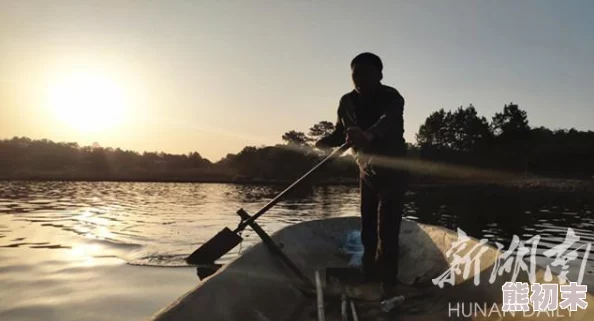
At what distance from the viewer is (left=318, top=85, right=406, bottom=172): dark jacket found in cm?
490

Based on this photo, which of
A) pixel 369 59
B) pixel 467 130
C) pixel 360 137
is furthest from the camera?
pixel 467 130

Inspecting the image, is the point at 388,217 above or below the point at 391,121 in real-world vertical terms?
below

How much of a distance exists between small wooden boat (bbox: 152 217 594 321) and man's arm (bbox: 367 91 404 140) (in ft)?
5.44

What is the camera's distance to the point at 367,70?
5.19 meters

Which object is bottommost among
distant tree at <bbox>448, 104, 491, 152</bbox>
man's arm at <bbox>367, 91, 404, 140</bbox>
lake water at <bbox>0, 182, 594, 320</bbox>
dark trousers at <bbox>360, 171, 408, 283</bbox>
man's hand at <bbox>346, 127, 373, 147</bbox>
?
lake water at <bbox>0, 182, 594, 320</bbox>

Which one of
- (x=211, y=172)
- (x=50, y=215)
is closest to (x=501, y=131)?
(x=211, y=172)

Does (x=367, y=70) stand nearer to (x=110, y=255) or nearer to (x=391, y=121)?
(x=391, y=121)

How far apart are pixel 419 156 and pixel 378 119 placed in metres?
87.2

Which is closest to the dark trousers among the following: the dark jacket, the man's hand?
the dark jacket

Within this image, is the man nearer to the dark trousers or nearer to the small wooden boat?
the dark trousers

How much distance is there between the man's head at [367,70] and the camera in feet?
17.0

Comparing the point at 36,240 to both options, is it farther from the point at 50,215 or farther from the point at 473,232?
the point at 473,232

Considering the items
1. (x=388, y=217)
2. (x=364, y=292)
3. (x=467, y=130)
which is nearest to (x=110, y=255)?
(x=364, y=292)

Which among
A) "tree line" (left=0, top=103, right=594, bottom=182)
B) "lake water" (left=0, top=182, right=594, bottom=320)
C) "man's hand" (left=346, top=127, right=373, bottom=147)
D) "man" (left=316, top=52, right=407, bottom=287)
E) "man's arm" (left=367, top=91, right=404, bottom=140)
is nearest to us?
"man's hand" (left=346, top=127, right=373, bottom=147)
